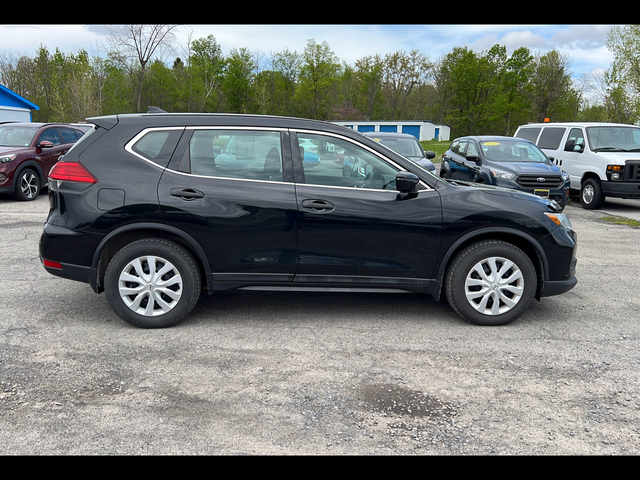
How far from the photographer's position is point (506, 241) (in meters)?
4.89

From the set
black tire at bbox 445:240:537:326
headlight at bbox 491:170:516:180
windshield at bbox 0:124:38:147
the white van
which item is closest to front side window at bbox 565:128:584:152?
the white van

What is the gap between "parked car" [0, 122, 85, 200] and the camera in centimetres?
1209

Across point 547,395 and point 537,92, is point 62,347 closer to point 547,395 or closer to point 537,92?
point 547,395

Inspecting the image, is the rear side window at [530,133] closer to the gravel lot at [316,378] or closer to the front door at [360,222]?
the gravel lot at [316,378]

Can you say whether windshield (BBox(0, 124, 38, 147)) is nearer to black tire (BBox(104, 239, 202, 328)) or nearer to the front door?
black tire (BBox(104, 239, 202, 328))

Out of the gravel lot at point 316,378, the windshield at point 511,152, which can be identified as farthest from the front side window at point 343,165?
the windshield at point 511,152

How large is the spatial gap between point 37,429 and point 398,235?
3.05 m

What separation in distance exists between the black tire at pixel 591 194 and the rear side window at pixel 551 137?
1524mm

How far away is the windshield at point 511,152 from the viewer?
12.2 metres

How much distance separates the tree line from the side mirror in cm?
4520

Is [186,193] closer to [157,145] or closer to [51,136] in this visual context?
[157,145]

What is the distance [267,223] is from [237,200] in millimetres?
325

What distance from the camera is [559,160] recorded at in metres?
14.7
